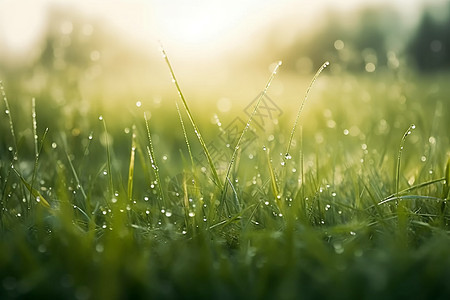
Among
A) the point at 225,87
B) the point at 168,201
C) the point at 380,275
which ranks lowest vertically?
the point at 225,87

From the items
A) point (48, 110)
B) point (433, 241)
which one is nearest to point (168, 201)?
point (433, 241)

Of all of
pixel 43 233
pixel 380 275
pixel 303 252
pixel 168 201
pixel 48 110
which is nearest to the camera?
pixel 380 275

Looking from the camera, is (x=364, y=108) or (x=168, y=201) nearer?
(x=168, y=201)

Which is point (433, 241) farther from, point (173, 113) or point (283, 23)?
point (283, 23)

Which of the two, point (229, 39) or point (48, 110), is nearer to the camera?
point (48, 110)

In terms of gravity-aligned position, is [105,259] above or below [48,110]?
above

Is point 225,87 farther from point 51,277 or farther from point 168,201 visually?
point 51,277

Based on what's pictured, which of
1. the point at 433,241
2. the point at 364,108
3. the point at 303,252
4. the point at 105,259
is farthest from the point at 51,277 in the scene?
the point at 364,108

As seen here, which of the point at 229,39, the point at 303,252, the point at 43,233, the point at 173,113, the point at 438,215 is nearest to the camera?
the point at 303,252

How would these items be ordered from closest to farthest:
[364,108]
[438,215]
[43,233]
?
[43,233] < [438,215] < [364,108]
